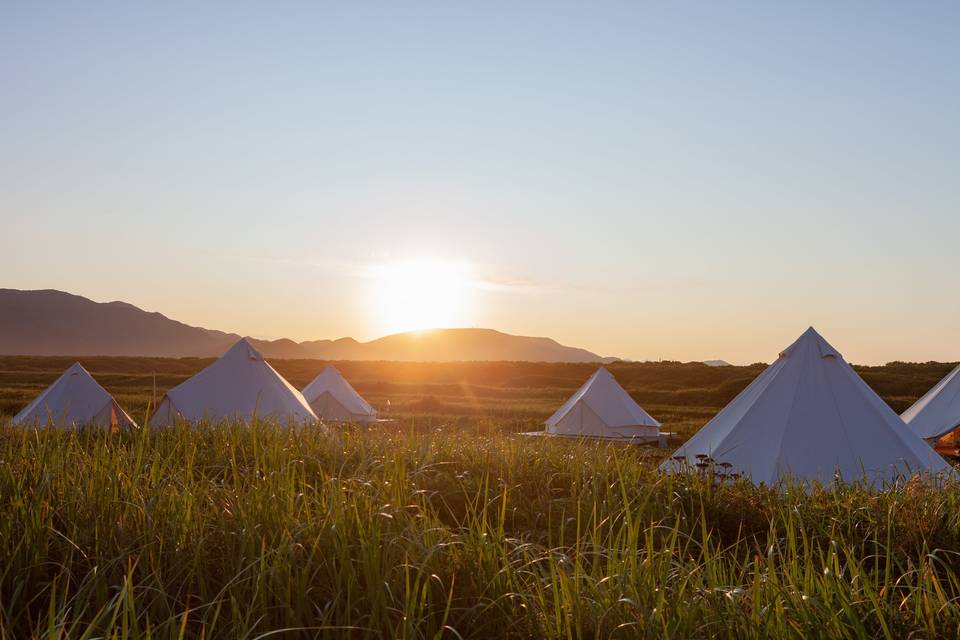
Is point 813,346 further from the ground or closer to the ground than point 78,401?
further from the ground

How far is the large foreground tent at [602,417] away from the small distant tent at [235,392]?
676cm

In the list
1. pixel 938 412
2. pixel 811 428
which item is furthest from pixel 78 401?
pixel 938 412

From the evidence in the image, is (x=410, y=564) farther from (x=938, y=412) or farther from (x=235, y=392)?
(x=938, y=412)

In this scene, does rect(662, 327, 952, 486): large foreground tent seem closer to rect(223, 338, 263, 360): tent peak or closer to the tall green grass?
the tall green grass

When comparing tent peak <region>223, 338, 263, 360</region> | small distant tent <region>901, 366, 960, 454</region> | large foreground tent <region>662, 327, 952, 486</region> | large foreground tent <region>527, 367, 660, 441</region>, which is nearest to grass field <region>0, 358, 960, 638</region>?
large foreground tent <region>662, 327, 952, 486</region>

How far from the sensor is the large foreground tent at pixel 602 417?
65.6ft

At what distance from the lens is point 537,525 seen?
5523mm

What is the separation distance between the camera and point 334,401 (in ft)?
77.0

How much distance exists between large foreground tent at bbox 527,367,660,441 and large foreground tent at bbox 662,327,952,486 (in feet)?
26.4

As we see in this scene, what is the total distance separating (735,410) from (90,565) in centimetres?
997

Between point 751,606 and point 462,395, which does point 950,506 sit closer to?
point 751,606

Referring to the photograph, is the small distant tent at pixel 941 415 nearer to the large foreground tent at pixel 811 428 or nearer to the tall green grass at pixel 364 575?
the large foreground tent at pixel 811 428

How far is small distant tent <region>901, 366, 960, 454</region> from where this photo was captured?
1606 cm

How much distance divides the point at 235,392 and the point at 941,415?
13.9 metres
